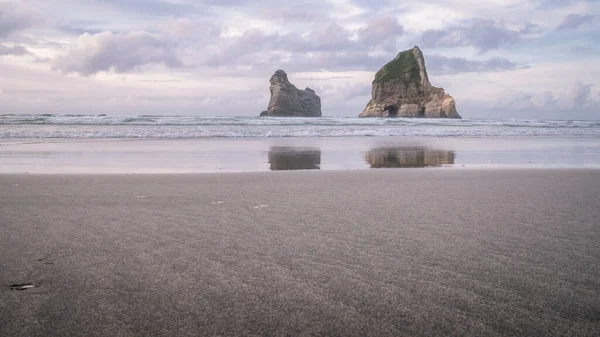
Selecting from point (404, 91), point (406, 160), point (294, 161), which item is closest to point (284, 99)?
point (404, 91)

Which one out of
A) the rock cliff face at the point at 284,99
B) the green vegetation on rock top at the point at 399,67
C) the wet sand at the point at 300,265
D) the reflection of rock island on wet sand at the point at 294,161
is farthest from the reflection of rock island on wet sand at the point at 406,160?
the green vegetation on rock top at the point at 399,67

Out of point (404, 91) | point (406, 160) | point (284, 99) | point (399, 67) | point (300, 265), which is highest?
point (399, 67)

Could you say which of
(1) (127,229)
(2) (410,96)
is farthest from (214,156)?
(2) (410,96)

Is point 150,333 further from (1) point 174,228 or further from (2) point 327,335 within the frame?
(1) point 174,228

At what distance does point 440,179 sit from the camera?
771cm

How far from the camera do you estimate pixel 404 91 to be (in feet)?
238

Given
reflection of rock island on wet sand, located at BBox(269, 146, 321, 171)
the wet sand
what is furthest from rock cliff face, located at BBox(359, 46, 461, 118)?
the wet sand

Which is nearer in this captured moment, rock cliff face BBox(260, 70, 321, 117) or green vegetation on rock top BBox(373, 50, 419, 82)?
green vegetation on rock top BBox(373, 50, 419, 82)

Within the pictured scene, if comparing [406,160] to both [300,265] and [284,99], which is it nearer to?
[300,265]

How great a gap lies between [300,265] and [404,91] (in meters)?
73.3

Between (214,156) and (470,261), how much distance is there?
1038 cm

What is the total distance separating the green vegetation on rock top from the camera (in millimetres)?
74000

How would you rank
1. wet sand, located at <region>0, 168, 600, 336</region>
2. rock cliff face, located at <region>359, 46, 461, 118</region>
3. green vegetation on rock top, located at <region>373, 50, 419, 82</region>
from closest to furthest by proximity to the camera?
wet sand, located at <region>0, 168, 600, 336</region>
rock cliff face, located at <region>359, 46, 461, 118</region>
green vegetation on rock top, located at <region>373, 50, 419, 82</region>

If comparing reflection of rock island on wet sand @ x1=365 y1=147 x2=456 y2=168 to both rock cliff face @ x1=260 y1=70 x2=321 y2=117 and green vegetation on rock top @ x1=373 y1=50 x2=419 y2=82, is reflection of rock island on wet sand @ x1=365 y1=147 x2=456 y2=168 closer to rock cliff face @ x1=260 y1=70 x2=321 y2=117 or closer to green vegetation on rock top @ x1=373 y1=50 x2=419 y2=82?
rock cliff face @ x1=260 y1=70 x2=321 y2=117
